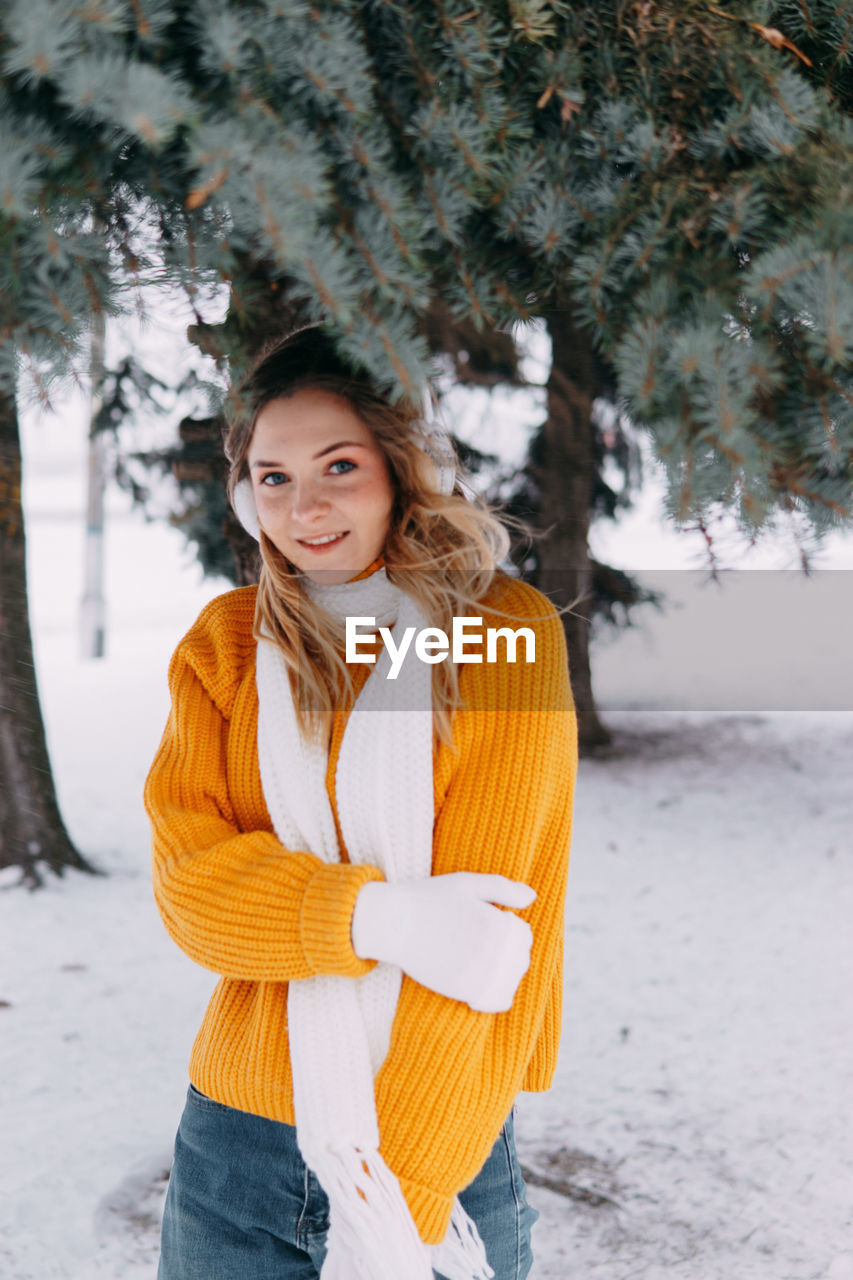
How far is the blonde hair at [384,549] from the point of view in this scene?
153cm

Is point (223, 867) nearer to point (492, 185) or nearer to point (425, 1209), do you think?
point (425, 1209)

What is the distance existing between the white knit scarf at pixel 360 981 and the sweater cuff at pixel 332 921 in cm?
6

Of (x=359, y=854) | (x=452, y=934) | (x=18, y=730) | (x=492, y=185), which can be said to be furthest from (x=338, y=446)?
(x=18, y=730)

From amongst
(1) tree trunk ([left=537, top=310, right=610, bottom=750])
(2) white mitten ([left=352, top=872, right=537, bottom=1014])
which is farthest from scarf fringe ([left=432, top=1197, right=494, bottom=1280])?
(1) tree trunk ([left=537, top=310, right=610, bottom=750])

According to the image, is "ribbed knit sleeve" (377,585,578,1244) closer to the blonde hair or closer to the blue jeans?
the blonde hair

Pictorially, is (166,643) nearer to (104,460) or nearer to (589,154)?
(104,460)

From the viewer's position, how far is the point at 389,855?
1423 mm

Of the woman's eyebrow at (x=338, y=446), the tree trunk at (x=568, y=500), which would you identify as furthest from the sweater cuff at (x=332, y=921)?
the tree trunk at (x=568, y=500)

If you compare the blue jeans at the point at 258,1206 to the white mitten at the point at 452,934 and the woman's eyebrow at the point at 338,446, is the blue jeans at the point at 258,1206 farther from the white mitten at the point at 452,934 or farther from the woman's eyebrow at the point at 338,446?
the woman's eyebrow at the point at 338,446

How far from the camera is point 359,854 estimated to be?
146cm

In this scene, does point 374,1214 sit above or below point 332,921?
below

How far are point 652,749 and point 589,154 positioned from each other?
616 cm

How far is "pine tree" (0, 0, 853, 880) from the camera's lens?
0.92 meters

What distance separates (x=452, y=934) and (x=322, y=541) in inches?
22.9
